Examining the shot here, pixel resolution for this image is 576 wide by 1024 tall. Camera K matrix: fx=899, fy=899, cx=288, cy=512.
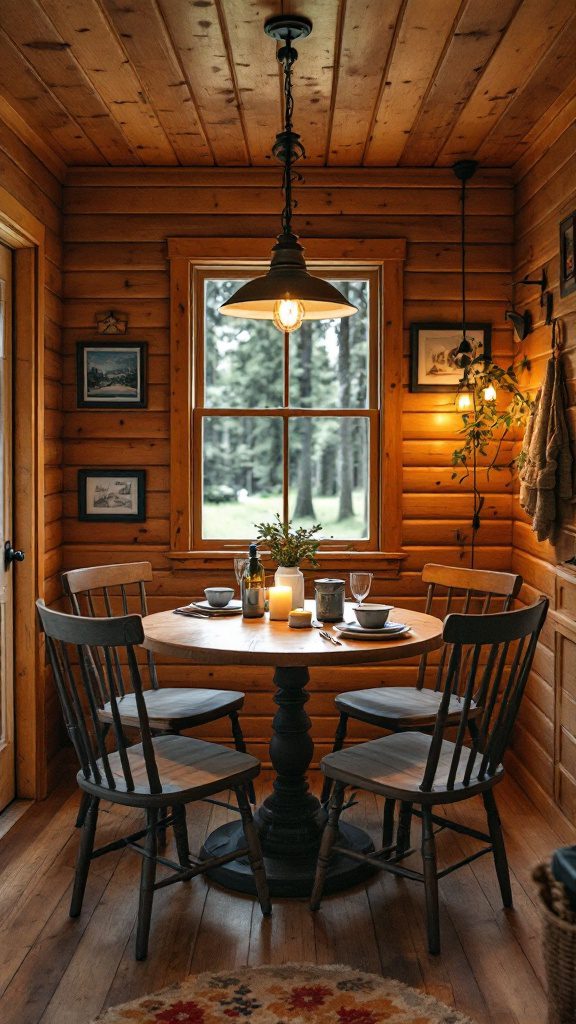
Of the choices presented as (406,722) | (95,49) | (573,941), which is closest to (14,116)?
(95,49)

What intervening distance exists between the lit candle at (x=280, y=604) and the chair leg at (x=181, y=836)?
691 millimetres

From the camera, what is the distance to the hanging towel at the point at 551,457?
3.20 meters

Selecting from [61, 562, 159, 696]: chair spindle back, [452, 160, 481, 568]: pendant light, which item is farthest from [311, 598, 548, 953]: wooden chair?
[452, 160, 481, 568]: pendant light

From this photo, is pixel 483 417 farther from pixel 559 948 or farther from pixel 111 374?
pixel 559 948

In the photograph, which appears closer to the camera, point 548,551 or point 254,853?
point 254,853

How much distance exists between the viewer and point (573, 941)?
154cm

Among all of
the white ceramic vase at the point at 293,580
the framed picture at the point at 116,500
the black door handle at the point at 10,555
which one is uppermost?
the framed picture at the point at 116,500

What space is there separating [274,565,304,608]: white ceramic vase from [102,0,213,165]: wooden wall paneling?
1.72m

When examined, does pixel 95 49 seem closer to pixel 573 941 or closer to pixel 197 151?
pixel 197 151

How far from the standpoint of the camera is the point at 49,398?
3.85 m

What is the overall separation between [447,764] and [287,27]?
2.24 metres

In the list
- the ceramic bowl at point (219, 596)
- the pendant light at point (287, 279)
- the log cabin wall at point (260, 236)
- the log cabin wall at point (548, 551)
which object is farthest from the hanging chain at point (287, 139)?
the ceramic bowl at point (219, 596)

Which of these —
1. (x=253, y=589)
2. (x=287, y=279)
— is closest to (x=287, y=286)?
(x=287, y=279)

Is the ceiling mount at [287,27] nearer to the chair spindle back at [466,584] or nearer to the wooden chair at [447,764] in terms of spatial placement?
the wooden chair at [447,764]
